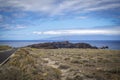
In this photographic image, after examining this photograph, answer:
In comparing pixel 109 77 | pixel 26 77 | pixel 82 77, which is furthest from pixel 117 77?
pixel 26 77

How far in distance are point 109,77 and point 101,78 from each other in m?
0.89

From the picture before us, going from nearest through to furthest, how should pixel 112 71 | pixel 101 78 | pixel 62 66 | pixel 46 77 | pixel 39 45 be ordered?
pixel 46 77 → pixel 101 78 → pixel 112 71 → pixel 62 66 → pixel 39 45

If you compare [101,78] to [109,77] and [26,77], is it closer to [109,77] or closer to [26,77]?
[109,77]

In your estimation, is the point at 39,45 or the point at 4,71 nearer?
the point at 4,71

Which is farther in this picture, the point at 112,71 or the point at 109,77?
the point at 112,71

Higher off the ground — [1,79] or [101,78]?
[1,79]

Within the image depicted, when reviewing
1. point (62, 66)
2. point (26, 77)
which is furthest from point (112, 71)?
point (26, 77)

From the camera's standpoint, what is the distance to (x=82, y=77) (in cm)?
1385

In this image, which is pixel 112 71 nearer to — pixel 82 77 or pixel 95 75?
pixel 95 75

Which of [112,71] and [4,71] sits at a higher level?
[4,71]

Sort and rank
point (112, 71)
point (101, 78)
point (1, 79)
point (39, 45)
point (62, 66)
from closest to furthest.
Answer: point (1, 79)
point (101, 78)
point (112, 71)
point (62, 66)
point (39, 45)

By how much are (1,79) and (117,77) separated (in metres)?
9.15

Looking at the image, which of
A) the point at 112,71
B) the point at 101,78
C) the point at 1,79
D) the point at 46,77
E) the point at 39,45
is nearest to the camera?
the point at 1,79

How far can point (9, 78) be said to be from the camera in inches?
398
